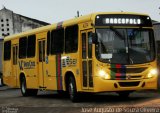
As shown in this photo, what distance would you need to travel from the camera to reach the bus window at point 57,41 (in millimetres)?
21812

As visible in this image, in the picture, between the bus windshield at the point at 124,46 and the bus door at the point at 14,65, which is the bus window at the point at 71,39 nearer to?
the bus windshield at the point at 124,46

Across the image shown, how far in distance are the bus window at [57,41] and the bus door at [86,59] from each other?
1990 mm

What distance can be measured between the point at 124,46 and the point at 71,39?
7.93 ft

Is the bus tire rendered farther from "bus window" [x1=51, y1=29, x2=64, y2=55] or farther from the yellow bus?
the yellow bus

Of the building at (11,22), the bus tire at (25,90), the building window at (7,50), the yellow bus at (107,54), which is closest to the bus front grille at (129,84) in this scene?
the yellow bus at (107,54)

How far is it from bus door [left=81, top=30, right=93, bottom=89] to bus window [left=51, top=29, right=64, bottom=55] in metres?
1.99

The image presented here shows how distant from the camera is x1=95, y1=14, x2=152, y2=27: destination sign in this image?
19297mm

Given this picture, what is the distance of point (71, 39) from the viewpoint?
20.8 m

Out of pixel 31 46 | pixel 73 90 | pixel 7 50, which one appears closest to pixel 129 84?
pixel 73 90

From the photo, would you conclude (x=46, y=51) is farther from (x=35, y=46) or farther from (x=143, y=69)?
(x=143, y=69)

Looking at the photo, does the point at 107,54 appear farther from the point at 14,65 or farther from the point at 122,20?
the point at 14,65

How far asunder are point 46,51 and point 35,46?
5.24ft

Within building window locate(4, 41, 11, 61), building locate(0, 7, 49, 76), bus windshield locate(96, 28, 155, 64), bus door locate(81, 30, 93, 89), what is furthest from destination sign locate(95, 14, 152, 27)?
building locate(0, 7, 49, 76)

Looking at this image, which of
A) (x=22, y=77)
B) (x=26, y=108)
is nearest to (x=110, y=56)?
(x=26, y=108)
